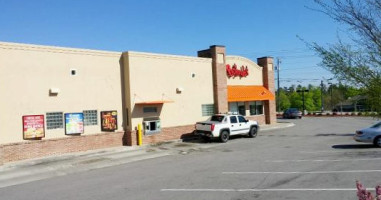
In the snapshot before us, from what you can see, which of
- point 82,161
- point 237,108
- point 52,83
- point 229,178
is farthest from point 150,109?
point 229,178

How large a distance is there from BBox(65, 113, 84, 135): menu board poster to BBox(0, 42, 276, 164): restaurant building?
5 cm

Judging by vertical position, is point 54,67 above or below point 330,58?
above

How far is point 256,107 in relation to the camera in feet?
120

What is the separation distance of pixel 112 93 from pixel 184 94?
603 cm

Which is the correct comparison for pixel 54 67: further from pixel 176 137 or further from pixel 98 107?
pixel 176 137

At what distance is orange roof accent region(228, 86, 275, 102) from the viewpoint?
32.6 m

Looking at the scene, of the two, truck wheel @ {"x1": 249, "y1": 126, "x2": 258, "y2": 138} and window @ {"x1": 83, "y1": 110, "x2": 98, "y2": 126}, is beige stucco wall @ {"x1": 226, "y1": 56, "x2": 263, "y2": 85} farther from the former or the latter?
window @ {"x1": 83, "y1": 110, "x2": 98, "y2": 126}

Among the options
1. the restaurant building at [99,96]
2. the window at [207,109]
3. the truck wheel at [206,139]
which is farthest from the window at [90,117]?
the window at [207,109]

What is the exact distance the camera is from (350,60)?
571 centimetres

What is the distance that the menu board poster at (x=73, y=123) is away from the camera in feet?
70.9

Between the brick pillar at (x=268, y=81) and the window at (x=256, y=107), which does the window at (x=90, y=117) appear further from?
the brick pillar at (x=268, y=81)

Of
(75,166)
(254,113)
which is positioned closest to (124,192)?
(75,166)

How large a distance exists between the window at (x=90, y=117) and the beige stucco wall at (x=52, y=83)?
20cm

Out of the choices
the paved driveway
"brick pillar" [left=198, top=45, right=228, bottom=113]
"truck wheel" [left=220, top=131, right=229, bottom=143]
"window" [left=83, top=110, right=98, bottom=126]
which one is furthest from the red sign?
"window" [left=83, top=110, right=98, bottom=126]
